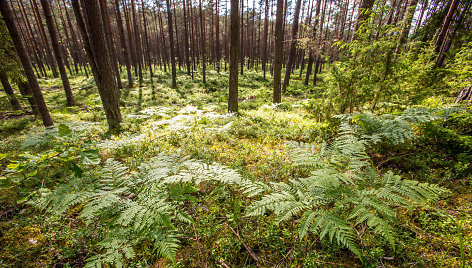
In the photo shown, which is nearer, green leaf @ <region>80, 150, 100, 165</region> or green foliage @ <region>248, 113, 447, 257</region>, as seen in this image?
green foliage @ <region>248, 113, 447, 257</region>

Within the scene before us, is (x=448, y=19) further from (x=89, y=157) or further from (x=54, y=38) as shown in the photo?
(x=54, y=38)

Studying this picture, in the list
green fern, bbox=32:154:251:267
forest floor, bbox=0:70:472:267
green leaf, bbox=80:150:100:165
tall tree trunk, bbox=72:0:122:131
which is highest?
tall tree trunk, bbox=72:0:122:131

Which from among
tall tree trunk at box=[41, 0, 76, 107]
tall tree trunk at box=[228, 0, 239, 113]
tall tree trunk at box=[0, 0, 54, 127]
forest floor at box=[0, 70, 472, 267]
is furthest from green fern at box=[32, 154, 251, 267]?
tall tree trunk at box=[41, 0, 76, 107]

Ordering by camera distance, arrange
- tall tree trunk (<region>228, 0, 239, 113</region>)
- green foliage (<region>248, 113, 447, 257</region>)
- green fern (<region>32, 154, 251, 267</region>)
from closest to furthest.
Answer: green foliage (<region>248, 113, 447, 257</region>) < green fern (<region>32, 154, 251, 267</region>) < tall tree trunk (<region>228, 0, 239, 113</region>)

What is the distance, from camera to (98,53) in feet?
19.5

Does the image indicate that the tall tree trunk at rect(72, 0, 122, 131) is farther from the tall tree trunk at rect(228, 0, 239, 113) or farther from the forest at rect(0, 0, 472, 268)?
the tall tree trunk at rect(228, 0, 239, 113)

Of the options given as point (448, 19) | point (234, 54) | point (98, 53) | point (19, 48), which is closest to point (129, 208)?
point (98, 53)

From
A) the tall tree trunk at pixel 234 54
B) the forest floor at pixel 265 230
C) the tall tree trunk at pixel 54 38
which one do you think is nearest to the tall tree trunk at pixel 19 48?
the forest floor at pixel 265 230

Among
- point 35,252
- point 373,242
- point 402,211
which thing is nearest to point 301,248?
point 373,242

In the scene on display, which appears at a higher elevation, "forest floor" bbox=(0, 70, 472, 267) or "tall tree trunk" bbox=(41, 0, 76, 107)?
"tall tree trunk" bbox=(41, 0, 76, 107)

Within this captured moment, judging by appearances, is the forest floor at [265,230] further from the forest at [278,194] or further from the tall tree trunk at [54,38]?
the tall tree trunk at [54,38]

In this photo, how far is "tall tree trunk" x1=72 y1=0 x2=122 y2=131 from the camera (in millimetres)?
5582

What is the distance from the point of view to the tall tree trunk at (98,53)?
18.3ft

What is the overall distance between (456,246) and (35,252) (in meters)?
4.90
